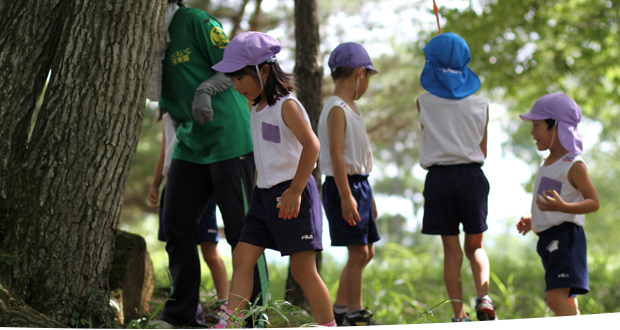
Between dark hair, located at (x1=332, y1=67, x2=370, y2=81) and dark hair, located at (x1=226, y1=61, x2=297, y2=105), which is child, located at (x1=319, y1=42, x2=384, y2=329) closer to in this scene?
dark hair, located at (x1=332, y1=67, x2=370, y2=81)

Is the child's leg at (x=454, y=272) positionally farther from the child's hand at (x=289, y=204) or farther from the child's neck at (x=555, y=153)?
the child's hand at (x=289, y=204)

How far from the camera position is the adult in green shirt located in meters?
2.93

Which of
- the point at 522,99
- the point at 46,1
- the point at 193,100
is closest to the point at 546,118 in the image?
the point at 193,100

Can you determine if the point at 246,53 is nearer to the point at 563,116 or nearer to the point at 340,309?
the point at 340,309

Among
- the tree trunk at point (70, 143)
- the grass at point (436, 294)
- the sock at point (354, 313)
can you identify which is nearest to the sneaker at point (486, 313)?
the grass at point (436, 294)

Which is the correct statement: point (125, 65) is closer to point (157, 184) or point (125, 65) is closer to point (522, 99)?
point (157, 184)

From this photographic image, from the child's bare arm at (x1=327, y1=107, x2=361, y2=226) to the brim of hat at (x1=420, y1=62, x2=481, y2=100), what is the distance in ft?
2.28

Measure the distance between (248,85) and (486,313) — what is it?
6.43 ft

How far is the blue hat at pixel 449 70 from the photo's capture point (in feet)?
10.8

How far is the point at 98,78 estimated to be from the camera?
2459 mm

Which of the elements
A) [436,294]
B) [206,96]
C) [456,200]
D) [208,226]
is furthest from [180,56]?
[436,294]

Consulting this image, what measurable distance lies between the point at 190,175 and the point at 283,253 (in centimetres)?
90

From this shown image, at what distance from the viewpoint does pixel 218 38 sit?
2.98 m

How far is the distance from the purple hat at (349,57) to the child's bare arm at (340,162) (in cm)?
38
